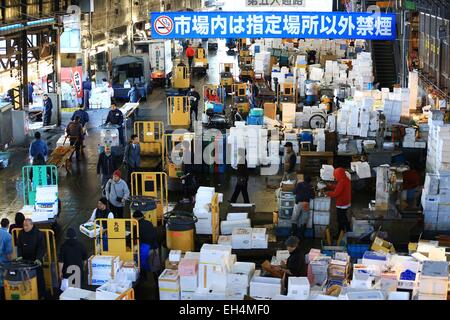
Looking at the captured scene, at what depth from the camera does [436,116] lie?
18.3m

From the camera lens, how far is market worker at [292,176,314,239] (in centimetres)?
1519

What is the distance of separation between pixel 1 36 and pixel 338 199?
12.7 metres

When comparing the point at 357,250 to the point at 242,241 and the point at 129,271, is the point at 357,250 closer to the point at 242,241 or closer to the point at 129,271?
the point at 242,241

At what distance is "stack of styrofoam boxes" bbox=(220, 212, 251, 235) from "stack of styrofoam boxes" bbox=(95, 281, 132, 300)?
3399mm

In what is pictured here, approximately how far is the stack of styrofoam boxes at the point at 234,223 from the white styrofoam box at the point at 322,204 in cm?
127

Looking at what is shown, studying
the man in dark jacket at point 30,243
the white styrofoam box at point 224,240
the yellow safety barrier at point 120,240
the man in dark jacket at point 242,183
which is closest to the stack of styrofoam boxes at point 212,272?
the yellow safety barrier at point 120,240

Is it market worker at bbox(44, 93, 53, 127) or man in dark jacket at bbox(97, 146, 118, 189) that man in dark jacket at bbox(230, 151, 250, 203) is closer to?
man in dark jacket at bbox(97, 146, 118, 189)

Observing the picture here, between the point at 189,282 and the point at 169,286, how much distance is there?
0.29 m

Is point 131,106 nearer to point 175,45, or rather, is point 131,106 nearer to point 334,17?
point 334,17

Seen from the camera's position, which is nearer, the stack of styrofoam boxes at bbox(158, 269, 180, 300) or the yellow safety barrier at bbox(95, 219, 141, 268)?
the stack of styrofoam boxes at bbox(158, 269, 180, 300)

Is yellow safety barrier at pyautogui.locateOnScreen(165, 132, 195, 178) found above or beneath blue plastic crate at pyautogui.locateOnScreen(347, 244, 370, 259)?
above

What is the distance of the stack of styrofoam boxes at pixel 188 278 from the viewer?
11.7 metres

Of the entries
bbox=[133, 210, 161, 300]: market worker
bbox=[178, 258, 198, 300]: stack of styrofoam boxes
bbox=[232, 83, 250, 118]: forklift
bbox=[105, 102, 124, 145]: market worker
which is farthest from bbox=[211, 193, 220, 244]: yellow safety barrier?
bbox=[232, 83, 250, 118]: forklift

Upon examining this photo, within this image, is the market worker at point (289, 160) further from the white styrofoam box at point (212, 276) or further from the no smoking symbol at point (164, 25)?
the white styrofoam box at point (212, 276)
